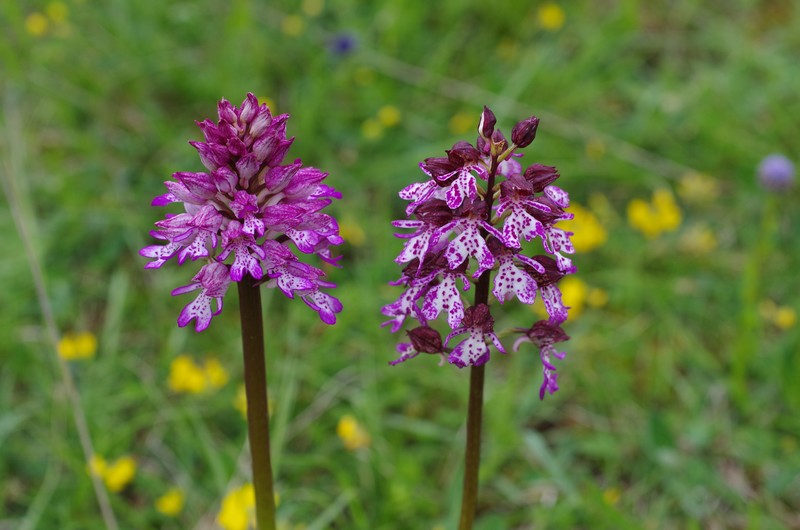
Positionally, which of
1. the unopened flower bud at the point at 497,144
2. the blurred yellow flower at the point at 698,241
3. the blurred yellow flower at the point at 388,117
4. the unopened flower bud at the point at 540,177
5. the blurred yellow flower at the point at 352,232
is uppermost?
the blurred yellow flower at the point at 388,117

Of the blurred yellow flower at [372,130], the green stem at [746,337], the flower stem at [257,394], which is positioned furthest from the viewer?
the blurred yellow flower at [372,130]

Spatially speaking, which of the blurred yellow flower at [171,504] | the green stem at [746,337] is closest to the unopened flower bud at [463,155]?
the blurred yellow flower at [171,504]

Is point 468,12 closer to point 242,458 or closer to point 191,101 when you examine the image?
point 191,101

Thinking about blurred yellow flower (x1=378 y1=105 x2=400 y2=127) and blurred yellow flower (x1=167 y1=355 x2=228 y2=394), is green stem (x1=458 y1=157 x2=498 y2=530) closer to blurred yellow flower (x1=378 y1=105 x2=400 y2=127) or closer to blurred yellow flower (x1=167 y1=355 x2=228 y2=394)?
blurred yellow flower (x1=167 y1=355 x2=228 y2=394)

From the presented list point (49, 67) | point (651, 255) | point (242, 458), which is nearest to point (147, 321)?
point (242, 458)

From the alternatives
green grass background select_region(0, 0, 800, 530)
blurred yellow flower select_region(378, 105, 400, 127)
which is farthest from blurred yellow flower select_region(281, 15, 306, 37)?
blurred yellow flower select_region(378, 105, 400, 127)

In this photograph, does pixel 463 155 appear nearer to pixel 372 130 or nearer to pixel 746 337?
pixel 746 337

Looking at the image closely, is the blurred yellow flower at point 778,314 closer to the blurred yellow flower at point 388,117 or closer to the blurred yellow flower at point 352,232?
the blurred yellow flower at point 352,232
